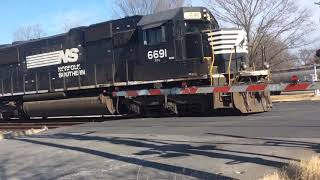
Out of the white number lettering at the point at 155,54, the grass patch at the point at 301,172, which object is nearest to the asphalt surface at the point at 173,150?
the grass patch at the point at 301,172

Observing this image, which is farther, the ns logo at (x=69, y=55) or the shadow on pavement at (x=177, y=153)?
the ns logo at (x=69, y=55)

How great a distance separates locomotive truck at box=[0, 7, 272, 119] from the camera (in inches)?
666

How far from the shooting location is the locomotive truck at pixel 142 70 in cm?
1692

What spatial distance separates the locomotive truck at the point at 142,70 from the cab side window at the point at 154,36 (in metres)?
0.04

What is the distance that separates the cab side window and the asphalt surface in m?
3.89

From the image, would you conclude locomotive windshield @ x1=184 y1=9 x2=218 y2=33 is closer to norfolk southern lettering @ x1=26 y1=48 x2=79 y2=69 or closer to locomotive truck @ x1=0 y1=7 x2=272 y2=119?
locomotive truck @ x1=0 y1=7 x2=272 y2=119

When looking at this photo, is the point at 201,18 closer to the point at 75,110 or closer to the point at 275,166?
the point at 75,110

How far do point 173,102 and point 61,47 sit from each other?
20.4ft

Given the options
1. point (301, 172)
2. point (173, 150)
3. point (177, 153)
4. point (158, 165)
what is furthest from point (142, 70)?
point (301, 172)

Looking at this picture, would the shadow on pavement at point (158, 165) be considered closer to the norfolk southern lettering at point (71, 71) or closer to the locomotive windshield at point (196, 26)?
the locomotive windshield at point (196, 26)

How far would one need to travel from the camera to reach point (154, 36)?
18188 mm

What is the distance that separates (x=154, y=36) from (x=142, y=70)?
1300mm

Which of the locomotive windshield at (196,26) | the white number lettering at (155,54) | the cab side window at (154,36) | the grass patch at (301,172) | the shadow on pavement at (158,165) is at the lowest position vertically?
the shadow on pavement at (158,165)

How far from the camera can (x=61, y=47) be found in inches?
849
